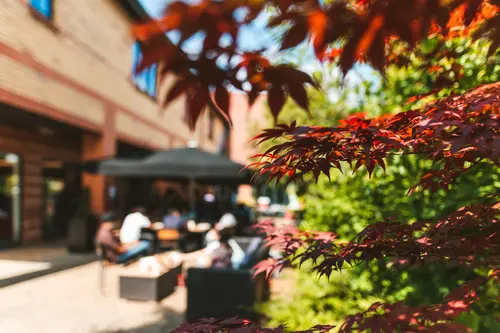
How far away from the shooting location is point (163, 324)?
5.09m

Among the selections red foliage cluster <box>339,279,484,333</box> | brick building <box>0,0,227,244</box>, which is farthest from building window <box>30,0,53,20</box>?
red foliage cluster <box>339,279,484,333</box>

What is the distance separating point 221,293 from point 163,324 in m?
0.93

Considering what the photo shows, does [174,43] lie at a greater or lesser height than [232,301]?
greater

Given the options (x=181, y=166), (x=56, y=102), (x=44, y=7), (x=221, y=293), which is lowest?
(x=221, y=293)

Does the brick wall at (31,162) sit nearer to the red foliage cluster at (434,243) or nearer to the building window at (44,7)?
the building window at (44,7)

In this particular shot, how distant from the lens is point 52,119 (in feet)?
32.7

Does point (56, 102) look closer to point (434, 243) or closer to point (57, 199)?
point (57, 199)

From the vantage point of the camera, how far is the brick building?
29.1 ft

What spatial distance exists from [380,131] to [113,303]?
5.25 m

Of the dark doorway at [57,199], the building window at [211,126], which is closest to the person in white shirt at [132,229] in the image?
the dark doorway at [57,199]

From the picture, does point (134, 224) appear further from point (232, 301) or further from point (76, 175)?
point (76, 175)

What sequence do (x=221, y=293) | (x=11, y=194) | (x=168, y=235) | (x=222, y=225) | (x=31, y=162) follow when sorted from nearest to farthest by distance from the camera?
(x=221, y=293) → (x=168, y=235) → (x=222, y=225) → (x=11, y=194) → (x=31, y=162)

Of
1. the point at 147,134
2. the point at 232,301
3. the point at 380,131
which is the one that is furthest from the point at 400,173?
the point at 147,134

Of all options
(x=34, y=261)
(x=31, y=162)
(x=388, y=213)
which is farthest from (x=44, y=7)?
(x=388, y=213)
